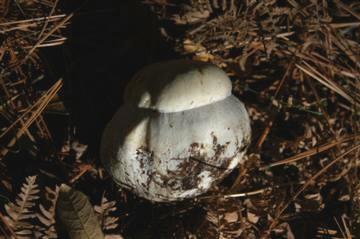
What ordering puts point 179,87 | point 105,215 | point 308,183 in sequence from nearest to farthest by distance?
point 179,87
point 105,215
point 308,183

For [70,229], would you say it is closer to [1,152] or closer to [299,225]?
[1,152]

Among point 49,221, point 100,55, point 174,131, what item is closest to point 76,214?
point 49,221

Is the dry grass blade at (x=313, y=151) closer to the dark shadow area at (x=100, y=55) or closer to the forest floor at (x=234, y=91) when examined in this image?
the forest floor at (x=234, y=91)

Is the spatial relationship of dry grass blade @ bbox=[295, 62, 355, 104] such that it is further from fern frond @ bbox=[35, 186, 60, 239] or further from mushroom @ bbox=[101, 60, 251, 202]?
fern frond @ bbox=[35, 186, 60, 239]

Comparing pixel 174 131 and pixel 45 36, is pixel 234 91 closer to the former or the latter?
→ pixel 174 131

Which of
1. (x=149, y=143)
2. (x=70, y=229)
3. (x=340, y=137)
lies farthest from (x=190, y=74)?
(x=340, y=137)

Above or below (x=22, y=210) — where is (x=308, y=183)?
below
